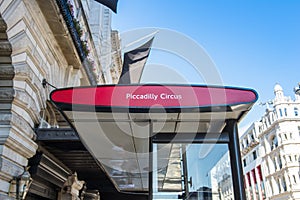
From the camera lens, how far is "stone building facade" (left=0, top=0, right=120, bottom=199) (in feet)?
16.6

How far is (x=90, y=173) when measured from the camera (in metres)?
9.09

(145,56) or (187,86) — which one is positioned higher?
(145,56)

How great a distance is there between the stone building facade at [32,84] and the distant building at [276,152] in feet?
138

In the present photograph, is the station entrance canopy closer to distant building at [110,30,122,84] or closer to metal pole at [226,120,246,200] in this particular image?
metal pole at [226,120,246,200]

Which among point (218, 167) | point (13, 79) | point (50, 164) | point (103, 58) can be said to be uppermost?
point (103, 58)

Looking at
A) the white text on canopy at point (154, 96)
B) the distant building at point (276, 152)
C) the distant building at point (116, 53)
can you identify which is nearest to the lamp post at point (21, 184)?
the white text on canopy at point (154, 96)

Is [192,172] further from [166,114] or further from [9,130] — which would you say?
[9,130]

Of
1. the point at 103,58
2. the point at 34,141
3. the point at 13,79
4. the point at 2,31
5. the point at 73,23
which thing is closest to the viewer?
the point at 2,31

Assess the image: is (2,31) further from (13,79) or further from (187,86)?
(187,86)

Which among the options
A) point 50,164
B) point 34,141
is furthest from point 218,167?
point 50,164

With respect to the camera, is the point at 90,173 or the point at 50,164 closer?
the point at 50,164

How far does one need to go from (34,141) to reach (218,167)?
3.65 meters

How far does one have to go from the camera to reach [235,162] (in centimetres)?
371

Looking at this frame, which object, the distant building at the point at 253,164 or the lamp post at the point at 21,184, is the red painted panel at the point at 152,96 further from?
the distant building at the point at 253,164
